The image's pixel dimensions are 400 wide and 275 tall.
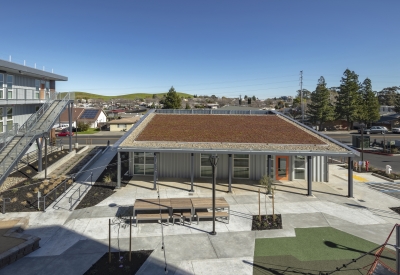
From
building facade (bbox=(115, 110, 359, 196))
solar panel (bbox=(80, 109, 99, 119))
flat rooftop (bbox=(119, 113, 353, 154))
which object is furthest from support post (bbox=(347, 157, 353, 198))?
solar panel (bbox=(80, 109, 99, 119))

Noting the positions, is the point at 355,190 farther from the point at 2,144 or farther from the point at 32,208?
the point at 2,144

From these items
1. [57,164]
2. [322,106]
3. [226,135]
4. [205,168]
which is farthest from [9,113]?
[322,106]

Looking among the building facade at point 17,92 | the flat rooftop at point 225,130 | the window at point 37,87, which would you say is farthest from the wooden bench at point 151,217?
the window at point 37,87

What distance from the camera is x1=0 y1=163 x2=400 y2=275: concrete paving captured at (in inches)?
348

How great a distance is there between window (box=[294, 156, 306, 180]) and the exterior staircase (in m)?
17.1

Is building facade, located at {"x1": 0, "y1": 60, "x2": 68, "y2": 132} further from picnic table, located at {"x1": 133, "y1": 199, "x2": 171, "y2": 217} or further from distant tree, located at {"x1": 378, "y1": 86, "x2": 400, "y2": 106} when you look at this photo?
distant tree, located at {"x1": 378, "y1": 86, "x2": 400, "y2": 106}

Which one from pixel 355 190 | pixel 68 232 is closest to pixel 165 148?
pixel 68 232

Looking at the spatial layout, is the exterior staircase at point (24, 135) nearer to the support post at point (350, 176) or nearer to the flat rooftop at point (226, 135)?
the flat rooftop at point (226, 135)

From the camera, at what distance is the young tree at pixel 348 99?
55125 millimetres

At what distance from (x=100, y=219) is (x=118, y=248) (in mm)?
2976

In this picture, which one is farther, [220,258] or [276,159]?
[276,159]

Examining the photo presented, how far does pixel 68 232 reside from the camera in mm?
11023

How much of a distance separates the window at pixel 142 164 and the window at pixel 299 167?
32.6 ft

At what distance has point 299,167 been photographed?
61.5ft
